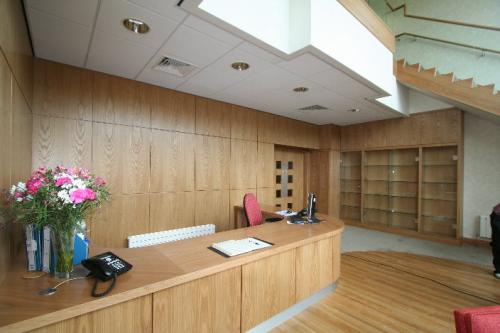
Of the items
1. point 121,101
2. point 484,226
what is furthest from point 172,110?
point 484,226

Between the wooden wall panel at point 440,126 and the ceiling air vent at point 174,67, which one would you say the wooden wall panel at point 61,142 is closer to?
the ceiling air vent at point 174,67

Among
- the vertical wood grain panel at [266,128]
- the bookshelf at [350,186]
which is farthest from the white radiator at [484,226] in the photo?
the vertical wood grain panel at [266,128]

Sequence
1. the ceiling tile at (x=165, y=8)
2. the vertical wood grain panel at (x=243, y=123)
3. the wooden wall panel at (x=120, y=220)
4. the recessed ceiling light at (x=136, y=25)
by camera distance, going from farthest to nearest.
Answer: the vertical wood grain panel at (x=243, y=123), the wooden wall panel at (x=120, y=220), the recessed ceiling light at (x=136, y=25), the ceiling tile at (x=165, y=8)

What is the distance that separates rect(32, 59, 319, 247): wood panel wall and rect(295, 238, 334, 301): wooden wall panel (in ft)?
7.15

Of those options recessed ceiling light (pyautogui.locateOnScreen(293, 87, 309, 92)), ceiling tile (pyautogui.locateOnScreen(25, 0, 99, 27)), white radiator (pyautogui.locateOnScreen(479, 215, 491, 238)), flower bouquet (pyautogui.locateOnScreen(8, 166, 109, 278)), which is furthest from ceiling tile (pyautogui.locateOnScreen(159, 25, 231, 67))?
white radiator (pyautogui.locateOnScreen(479, 215, 491, 238))

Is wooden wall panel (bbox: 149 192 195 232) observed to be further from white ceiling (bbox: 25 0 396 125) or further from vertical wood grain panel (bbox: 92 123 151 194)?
white ceiling (bbox: 25 0 396 125)

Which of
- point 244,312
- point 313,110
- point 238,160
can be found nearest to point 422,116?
point 313,110

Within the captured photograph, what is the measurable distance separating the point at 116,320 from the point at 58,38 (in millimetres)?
2685

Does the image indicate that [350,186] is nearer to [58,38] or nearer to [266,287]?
[266,287]

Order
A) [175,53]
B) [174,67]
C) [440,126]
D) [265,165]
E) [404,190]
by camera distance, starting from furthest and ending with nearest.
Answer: [404,190], [265,165], [440,126], [174,67], [175,53]

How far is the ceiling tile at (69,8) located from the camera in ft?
6.01

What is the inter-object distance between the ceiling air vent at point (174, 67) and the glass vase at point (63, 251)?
2227mm

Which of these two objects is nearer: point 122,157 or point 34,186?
point 34,186

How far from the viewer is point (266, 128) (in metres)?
5.12
